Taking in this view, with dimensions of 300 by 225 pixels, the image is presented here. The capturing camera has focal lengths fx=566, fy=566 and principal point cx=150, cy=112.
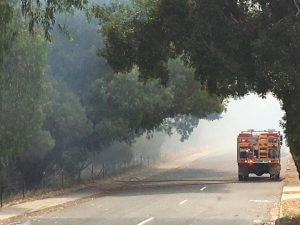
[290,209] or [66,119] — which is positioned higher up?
[66,119]

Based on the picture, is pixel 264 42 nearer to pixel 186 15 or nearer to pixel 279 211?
pixel 186 15

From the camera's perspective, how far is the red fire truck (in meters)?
36.8

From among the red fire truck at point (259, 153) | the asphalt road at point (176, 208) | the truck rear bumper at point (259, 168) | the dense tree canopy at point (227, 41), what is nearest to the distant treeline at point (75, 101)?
the red fire truck at point (259, 153)

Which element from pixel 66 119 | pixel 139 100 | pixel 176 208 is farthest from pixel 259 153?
pixel 176 208

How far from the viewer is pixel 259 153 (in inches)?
1457

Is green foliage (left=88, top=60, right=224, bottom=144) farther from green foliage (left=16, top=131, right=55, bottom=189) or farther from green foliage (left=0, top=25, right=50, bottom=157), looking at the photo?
green foliage (left=0, top=25, right=50, bottom=157)

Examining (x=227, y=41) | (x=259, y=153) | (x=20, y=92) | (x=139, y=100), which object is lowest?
(x=259, y=153)

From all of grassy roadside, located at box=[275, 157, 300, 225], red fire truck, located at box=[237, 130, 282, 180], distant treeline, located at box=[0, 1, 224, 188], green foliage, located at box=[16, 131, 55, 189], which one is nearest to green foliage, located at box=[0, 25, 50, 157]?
distant treeline, located at box=[0, 1, 224, 188]

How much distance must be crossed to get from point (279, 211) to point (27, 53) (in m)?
14.8

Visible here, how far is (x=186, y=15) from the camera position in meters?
16.2

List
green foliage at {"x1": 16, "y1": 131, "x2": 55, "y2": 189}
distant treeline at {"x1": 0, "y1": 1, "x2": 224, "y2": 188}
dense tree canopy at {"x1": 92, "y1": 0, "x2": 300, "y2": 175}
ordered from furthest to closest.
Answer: green foliage at {"x1": 16, "y1": 131, "x2": 55, "y2": 189}
distant treeline at {"x1": 0, "y1": 1, "x2": 224, "y2": 188}
dense tree canopy at {"x1": 92, "y1": 0, "x2": 300, "y2": 175}

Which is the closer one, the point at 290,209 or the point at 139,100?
the point at 290,209

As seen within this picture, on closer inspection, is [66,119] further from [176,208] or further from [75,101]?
[176,208]

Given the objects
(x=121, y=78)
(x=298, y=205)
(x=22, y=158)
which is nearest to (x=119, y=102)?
(x=121, y=78)
